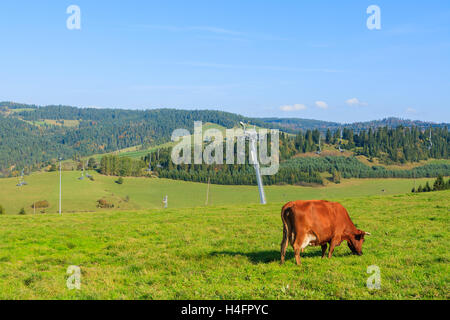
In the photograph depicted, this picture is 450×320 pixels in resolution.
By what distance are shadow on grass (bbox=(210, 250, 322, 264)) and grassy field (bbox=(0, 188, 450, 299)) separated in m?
0.04

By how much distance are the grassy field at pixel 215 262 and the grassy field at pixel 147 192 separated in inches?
4008

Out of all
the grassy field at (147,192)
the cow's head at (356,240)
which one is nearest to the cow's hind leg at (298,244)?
the cow's head at (356,240)

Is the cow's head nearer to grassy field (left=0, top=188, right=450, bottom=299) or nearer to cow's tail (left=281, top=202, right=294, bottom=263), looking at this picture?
grassy field (left=0, top=188, right=450, bottom=299)

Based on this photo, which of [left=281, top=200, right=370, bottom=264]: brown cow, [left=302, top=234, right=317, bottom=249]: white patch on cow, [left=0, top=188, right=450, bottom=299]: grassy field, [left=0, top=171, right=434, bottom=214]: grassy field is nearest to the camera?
[left=0, top=188, right=450, bottom=299]: grassy field

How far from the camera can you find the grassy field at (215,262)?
37.8 feet

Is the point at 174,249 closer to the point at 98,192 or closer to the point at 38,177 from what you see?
the point at 98,192

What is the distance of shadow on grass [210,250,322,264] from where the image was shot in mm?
15804

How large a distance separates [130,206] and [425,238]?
126 metres

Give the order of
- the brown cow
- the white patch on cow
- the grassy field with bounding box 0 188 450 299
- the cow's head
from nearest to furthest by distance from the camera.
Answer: the grassy field with bounding box 0 188 450 299, the brown cow, the white patch on cow, the cow's head

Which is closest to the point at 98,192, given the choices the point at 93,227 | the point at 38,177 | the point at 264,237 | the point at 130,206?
the point at 130,206

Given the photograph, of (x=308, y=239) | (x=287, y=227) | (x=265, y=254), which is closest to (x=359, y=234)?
(x=308, y=239)

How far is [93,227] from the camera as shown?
92.4ft

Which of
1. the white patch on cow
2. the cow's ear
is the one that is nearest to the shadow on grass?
the white patch on cow

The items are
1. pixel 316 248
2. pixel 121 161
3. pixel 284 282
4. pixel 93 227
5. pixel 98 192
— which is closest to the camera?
pixel 284 282
